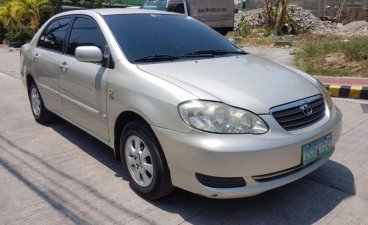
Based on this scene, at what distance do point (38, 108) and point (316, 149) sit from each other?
13.2 ft

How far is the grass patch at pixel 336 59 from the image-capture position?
8078 mm

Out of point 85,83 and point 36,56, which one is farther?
point 36,56

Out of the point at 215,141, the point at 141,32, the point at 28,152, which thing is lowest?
the point at 28,152

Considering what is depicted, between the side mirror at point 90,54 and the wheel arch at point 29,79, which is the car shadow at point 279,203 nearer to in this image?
the side mirror at point 90,54

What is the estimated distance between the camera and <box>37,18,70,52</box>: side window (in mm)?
4844

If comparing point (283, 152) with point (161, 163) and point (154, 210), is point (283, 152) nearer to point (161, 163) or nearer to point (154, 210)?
point (161, 163)

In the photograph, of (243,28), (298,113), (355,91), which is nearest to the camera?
(298,113)

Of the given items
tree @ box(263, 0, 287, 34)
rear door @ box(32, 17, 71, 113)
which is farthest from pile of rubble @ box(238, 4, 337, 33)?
rear door @ box(32, 17, 71, 113)

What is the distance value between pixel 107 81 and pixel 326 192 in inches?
86.2

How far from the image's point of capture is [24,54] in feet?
19.2

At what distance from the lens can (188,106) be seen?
118 inches

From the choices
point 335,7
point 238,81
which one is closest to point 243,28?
point 335,7

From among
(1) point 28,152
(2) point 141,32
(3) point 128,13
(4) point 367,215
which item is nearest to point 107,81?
(2) point 141,32

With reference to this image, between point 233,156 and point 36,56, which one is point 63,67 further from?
point 233,156
